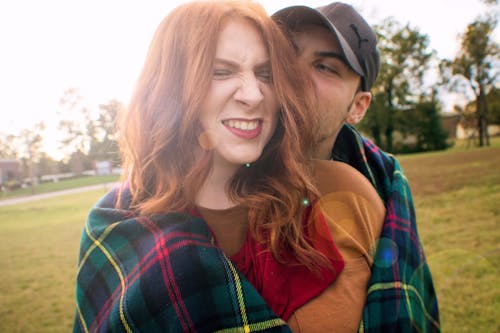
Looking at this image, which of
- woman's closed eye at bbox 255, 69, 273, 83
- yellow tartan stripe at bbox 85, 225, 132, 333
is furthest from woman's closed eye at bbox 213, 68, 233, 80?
yellow tartan stripe at bbox 85, 225, 132, 333

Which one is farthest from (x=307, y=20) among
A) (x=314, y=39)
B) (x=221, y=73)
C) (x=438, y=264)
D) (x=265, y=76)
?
(x=438, y=264)

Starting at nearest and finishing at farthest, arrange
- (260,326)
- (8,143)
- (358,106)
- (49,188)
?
(260,326) → (358,106) → (8,143) → (49,188)

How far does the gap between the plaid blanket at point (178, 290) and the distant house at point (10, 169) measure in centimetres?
5392

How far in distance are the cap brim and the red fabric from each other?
0.88 m

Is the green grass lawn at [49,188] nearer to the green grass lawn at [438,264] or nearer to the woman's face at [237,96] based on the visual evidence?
the green grass lawn at [438,264]

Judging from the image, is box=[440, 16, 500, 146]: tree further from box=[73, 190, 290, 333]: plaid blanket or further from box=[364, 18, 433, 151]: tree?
box=[73, 190, 290, 333]: plaid blanket

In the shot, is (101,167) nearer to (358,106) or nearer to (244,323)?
(358,106)

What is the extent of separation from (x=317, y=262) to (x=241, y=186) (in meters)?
0.58

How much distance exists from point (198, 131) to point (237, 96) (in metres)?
0.28

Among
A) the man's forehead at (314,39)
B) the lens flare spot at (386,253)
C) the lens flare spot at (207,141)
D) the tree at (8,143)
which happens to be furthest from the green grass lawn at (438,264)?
the tree at (8,143)

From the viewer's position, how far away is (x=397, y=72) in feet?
117

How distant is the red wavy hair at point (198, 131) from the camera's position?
156 cm

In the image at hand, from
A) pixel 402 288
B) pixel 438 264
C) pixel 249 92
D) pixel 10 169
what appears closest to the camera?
pixel 249 92

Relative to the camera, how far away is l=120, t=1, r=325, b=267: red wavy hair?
1561mm
